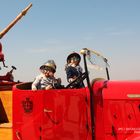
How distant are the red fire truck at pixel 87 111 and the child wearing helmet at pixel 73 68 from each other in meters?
0.31

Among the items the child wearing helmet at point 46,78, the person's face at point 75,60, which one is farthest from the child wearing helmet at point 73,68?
the child wearing helmet at point 46,78

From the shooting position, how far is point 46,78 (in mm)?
7031

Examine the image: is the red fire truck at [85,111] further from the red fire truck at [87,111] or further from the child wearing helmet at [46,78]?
the child wearing helmet at [46,78]

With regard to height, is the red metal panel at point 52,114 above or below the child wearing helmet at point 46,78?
below

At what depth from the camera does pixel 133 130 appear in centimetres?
622

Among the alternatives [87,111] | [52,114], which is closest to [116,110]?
[87,111]

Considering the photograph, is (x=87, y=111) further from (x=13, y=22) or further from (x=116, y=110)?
(x=13, y=22)

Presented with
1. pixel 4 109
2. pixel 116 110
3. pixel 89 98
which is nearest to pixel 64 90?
pixel 89 98

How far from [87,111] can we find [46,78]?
1084 mm

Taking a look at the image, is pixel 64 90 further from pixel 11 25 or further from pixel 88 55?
pixel 11 25

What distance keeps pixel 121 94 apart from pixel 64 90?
3.05ft

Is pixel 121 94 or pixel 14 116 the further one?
pixel 14 116

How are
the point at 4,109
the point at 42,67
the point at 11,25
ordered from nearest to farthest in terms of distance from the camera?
1. the point at 42,67
2. the point at 4,109
3. the point at 11,25

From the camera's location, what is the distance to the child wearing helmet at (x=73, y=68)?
6949 millimetres
